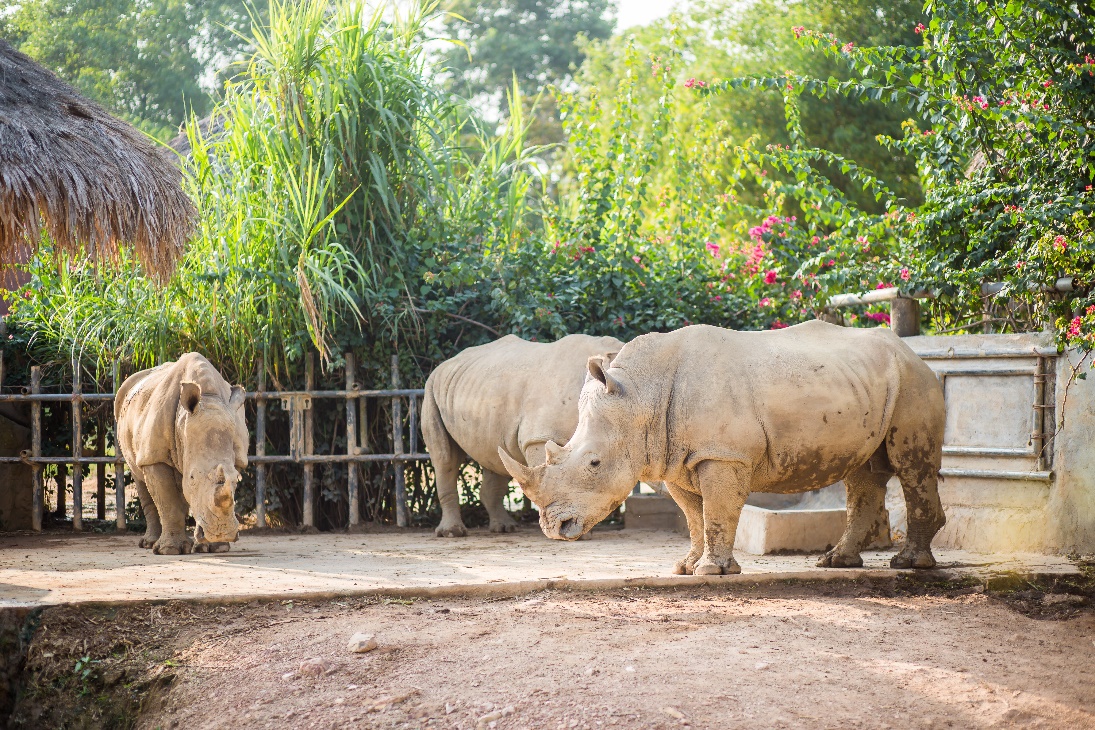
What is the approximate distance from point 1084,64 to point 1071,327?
1584 millimetres

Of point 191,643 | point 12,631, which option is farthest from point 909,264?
point 12,631

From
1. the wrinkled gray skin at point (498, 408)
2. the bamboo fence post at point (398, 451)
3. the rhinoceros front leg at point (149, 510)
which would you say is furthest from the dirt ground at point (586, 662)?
the bamboo fence post at point (398, 451)

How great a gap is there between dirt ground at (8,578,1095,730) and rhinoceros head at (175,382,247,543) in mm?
1434

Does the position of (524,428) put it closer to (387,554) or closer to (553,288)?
(387,554)

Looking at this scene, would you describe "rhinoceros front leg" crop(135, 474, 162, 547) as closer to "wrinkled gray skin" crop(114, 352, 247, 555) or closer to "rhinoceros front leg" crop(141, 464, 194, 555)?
"wrinkled gray skin" crop(114, 352, 247, 555)

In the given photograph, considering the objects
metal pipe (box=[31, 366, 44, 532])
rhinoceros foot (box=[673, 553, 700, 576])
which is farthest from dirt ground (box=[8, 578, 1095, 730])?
metal pipe (box=[31, 366, 44, 532])

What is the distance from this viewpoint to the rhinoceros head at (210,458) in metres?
7.09

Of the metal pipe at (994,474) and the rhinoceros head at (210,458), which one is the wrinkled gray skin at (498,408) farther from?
the metal pipe at (994,474)

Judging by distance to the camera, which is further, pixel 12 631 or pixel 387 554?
pixel 387 554

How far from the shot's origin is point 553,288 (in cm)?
1000

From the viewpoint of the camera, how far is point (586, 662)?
186 inches

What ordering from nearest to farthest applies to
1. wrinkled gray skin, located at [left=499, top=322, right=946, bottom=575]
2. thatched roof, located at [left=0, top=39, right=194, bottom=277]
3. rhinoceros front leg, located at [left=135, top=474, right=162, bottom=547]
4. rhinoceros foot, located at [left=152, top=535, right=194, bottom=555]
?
1. wrinkled gray skin, located at [left=499, top=322, right=946, bottom=575]
2. thatched roof, located at [left=0, top=39, right=194, bottom=277]
3. rhinoceros foot, located at [left=152, top=535, right=194, bottom=555]
4. rhinoceros front leg, located at [left=135, top=474, right=162, bottom=547]

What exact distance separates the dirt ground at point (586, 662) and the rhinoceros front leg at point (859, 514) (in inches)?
20.5

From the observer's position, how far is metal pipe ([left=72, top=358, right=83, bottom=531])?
911 centimetres
